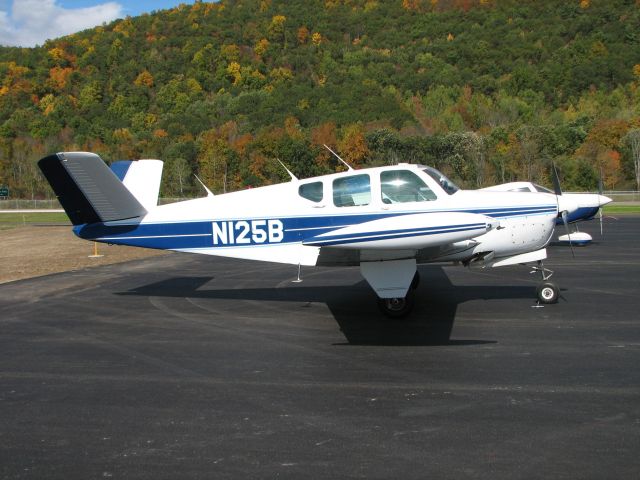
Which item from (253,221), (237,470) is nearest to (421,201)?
(253,221)

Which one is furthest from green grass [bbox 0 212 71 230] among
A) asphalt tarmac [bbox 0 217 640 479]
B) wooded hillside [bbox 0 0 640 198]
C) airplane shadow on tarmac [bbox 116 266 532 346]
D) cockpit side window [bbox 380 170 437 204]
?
cockpit side window [bbox 380 170 437 204]

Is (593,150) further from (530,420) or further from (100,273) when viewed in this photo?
(530,420)

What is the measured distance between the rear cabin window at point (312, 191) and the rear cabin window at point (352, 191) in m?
0.27

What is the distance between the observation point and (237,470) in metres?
4.99

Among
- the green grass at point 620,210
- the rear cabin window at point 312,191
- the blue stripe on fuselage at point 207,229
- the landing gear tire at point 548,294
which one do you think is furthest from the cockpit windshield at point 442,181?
the green grass at point 620,210

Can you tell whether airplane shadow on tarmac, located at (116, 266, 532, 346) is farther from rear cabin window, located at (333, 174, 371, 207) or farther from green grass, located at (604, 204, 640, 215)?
green grass, located at (604, 204, 640, 215)

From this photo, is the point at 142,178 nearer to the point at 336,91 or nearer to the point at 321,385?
the point at 321,385

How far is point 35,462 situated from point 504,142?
74842 millimetres

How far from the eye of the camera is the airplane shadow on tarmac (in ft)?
30.8

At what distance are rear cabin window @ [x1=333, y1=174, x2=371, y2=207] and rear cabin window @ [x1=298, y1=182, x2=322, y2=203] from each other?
0.27 metres

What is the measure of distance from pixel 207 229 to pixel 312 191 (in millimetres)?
2004

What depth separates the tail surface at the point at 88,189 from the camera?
1126 centimetres

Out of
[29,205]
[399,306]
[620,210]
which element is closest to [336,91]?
[29,205]

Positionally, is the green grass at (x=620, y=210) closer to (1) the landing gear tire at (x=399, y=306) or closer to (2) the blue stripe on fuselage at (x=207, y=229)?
(2) the blue stripe on fuselage at (x=207, y=229)
